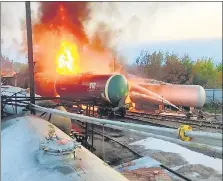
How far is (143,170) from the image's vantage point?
831 centimetres

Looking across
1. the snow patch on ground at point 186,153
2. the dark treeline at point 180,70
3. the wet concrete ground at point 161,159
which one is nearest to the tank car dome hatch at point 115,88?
the wet concrete ground at point 161,159

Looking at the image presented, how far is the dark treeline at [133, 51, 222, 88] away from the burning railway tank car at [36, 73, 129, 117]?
17.1 m

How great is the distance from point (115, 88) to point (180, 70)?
62.9 feet

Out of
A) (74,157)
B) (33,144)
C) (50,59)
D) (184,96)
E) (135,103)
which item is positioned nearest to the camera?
(74,157)

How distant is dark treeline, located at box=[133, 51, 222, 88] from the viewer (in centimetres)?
3331

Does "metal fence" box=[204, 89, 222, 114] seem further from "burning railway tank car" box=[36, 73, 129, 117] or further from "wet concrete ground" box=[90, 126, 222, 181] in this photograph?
"wet concrete ground" box=[90, 126, 222, 181]

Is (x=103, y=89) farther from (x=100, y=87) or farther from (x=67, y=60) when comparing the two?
(x=67, y=60)

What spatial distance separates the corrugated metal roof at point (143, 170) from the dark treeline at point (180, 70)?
2456 cm

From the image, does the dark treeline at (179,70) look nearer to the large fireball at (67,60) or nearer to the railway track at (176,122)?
the large fireball at (67,60)

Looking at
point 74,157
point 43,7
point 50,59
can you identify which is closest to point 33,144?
point 74,157

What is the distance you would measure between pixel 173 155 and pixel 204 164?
3.96 feet

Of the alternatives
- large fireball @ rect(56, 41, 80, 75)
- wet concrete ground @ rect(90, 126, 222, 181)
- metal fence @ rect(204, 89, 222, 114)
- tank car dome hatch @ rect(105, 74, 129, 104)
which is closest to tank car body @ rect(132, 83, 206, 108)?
metal fence @ rect(204, 89, 222, 114)

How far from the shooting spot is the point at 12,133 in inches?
219

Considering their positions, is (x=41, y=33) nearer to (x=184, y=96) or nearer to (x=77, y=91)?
(x=77, y=91)
